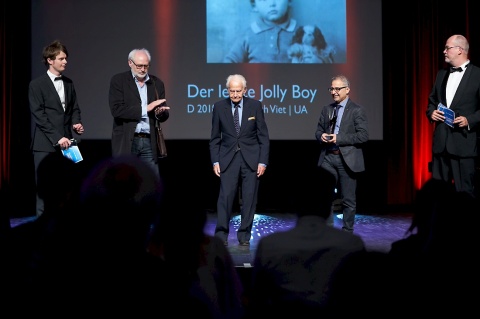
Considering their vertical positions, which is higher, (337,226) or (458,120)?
(458,120)

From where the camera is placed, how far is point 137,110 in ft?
14.3

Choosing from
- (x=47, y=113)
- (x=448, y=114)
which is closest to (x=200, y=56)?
(x=47, y=113)

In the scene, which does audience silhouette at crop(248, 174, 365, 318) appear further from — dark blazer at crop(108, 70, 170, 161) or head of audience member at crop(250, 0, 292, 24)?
head of audience member at crop(250, 0, 292, 24)

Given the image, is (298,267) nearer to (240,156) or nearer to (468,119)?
(240,156)

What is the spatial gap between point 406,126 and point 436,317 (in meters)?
5.49

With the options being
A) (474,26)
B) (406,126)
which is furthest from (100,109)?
(474,26)

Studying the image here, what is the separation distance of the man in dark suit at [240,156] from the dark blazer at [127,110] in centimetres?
48

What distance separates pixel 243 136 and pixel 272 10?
2313 millimetres

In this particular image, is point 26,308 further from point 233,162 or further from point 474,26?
point 474,26

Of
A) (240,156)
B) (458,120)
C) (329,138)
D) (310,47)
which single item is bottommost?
(240,156)

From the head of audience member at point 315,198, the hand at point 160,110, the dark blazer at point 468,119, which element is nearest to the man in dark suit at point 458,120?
the dark blazer at point 468,119

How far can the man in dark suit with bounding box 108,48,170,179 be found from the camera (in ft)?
14.3

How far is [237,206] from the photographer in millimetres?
6695

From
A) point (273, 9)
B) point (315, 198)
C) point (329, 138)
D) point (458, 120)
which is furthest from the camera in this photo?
point (273, 9)
